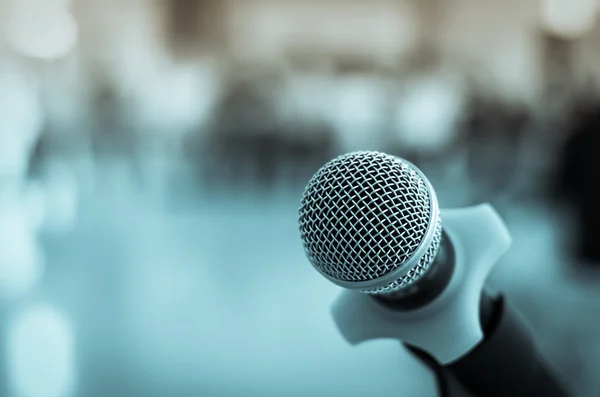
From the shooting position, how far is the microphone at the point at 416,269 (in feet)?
1.09

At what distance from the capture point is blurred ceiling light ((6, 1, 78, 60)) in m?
4.83

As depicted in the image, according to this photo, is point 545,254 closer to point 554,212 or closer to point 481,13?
point 554,212

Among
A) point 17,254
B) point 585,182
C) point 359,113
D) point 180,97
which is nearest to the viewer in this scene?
point 585,182

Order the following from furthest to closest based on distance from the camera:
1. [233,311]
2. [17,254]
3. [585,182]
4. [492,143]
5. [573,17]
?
[573,17], [492,143], [17,254], [585,182], [233,311]

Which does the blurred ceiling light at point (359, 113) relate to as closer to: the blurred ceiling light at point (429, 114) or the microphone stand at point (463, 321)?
the blurred ceiling light at point (429, 114)

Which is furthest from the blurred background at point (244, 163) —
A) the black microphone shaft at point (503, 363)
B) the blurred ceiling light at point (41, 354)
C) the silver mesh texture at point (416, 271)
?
the silver mesh texture at point (416, 271)

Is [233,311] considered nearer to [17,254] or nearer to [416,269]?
[17,254]

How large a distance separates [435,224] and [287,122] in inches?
191

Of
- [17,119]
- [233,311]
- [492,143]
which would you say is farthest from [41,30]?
[233,311]

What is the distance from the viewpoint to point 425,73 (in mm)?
5301

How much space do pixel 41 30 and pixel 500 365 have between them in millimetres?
5254

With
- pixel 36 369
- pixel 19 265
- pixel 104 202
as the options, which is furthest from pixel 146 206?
pixel 36 369

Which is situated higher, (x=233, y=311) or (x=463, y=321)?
(x=463, y=321)

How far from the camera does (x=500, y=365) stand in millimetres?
409
